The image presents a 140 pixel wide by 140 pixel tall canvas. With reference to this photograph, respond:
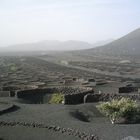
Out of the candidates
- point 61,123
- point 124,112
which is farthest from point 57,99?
point 61,123

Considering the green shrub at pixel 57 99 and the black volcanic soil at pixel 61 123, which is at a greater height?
the black volcanic soil at pixel 61 123

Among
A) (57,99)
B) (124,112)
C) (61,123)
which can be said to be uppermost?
(124,112)

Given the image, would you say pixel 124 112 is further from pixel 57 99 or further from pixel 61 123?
pixel 57 99

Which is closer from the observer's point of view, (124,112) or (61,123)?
(61,123)

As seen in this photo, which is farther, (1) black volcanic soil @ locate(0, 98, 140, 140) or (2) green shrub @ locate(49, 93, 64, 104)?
(2) green shrub @ locate(49, 93, 64, 104)

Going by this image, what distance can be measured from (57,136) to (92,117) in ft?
22.1

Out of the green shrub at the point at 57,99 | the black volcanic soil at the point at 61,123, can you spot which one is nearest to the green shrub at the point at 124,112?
the black volcanic soil at the point at 61,123

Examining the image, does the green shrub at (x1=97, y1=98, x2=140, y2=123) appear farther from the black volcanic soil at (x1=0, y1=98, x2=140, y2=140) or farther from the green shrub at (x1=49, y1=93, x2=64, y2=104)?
the green shrub at (x1=49, y1=93, x2=64, y2=104)

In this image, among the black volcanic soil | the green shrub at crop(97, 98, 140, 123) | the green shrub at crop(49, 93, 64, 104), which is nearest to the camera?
the black volcanic soil

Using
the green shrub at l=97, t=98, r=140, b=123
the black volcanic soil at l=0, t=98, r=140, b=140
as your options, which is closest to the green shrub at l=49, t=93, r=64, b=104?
the black volcanic soil at l=0, t=98, r=140, b=140

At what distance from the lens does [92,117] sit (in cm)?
2588

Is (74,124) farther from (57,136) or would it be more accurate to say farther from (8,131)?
(8,131)

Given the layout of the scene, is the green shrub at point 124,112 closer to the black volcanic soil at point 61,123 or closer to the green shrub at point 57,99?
the black volcanic soil at point 61,123

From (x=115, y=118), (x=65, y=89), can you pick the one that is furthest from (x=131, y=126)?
(x=65, y=89)
